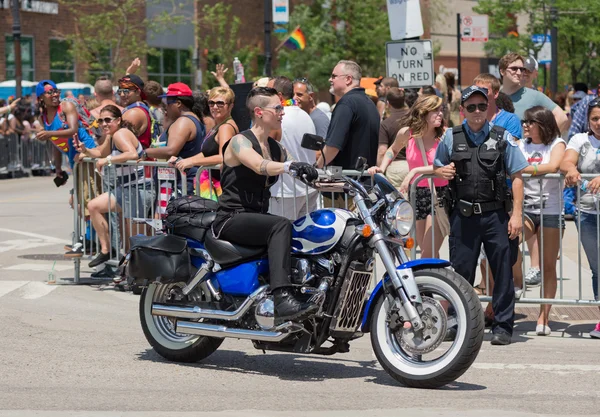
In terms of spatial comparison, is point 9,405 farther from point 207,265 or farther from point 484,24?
point 484,24

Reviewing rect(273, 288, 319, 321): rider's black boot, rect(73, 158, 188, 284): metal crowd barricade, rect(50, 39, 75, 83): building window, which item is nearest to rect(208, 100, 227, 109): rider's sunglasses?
rect(73, 158, 188, 284): metal crowd barricade

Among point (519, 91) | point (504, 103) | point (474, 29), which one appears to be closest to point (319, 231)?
point (504, 103)

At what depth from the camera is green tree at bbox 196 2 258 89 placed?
49.8 m

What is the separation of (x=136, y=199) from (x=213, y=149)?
105 centimetres

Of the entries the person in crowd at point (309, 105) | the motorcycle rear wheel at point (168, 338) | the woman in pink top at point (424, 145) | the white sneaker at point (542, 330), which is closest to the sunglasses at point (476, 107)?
the woman in pink top at point (424, 145)

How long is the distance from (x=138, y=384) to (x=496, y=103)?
442 cm

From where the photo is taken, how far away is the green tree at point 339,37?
48562 mm

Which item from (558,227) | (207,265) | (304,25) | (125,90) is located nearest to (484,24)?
(304,25)

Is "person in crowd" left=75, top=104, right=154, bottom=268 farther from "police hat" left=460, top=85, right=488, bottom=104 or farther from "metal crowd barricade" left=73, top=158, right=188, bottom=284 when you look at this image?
"police hat" left=460, top=85, right=488, bottom=104

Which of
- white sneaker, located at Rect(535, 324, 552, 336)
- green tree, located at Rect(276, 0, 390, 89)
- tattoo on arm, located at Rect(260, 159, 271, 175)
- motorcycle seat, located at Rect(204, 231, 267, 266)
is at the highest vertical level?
green tree, located at Rect(276, 0, 390, 89)

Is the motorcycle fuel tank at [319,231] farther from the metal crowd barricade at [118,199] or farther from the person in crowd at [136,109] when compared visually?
the person in crowd at [136,109]

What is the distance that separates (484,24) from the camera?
33375mm

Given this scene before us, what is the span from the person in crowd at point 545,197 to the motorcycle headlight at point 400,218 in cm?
245

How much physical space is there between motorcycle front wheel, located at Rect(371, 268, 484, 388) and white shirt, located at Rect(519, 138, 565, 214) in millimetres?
2456
